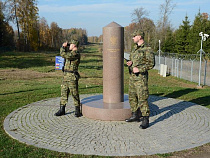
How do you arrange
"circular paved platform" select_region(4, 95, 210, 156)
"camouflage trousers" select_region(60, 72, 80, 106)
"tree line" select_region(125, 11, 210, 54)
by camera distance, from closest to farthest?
"circular paved platform" select_region(4, 95, 210, 156), "camouflage trousers" select_region(60, 72, 80, 106), "tree line" select_region(125, 11, 210, 54)

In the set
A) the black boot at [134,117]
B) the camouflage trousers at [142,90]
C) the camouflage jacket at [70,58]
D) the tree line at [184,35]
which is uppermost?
the tree line at [184,35]

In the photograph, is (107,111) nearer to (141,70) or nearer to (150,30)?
(141,70)

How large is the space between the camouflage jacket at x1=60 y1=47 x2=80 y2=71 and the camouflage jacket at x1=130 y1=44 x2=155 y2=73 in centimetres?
162

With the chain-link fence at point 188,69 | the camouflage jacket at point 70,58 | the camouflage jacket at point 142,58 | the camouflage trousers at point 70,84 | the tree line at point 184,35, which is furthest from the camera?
the tree line at point 184,35

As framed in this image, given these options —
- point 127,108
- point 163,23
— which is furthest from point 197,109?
point 163,23

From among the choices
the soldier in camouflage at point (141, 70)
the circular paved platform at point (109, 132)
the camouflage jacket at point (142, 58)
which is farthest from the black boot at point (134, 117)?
the camouflage jacket at point (142, 58)

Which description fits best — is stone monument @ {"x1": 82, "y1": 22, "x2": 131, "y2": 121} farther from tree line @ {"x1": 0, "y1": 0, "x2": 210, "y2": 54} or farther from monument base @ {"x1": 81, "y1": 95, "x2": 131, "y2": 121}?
tree line @ {"x1": 0, "y1": 0, "x2": 210, "y2": 54}

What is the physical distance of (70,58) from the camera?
6.26 metres

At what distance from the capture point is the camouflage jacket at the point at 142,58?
5.35m

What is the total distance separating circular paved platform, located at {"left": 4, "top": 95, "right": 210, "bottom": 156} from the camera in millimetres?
4512

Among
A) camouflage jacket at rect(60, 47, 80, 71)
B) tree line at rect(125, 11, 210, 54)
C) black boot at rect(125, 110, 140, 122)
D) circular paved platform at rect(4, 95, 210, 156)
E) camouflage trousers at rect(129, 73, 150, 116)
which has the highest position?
tree line at rect(125, 11, 210, 54)

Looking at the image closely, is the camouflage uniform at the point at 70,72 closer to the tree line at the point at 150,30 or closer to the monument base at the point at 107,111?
the monument base at the point at 107,111

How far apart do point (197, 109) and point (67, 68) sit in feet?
14.7

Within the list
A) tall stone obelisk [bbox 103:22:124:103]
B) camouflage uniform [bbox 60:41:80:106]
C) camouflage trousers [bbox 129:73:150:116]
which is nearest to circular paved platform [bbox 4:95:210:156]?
camouflage trousers [bbox 129:73:150:116]
